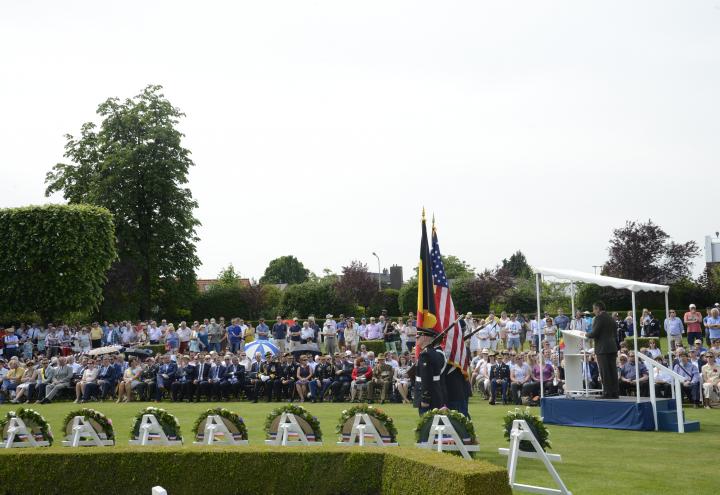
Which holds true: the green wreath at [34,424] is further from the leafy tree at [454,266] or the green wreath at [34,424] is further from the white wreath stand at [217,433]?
the leafy tree at [454,266]

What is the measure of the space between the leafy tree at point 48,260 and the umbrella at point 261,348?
12.7m

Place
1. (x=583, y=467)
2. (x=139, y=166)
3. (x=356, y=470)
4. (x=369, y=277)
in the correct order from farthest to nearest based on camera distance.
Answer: (x=369, y=277)
(x=139, y=166)
(x=583, y=467)
(x=356, y=470)

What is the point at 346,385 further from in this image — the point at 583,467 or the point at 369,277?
the point at 369,277

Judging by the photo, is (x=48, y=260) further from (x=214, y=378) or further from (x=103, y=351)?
(x=214, y=378)

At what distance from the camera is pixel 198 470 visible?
10.1 meters

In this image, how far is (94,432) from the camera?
12789 mm

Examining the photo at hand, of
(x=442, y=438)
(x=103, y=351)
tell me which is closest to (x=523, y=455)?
(x=442, y=438)

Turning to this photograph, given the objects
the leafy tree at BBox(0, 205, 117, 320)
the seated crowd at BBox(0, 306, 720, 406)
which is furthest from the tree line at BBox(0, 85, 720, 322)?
the seated crowd at BBox(0, 306, 720, 406)

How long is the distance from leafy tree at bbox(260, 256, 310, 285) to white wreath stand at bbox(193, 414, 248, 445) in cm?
10256

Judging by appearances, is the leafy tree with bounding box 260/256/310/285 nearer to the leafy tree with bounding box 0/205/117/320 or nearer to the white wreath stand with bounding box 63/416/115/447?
the leafy tree with bounding box 0/205/117/320

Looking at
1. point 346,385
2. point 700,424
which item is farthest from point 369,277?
point 700,424

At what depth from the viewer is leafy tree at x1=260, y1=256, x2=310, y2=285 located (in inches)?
4545

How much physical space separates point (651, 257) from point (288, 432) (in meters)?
30.8

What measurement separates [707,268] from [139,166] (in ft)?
91.9
